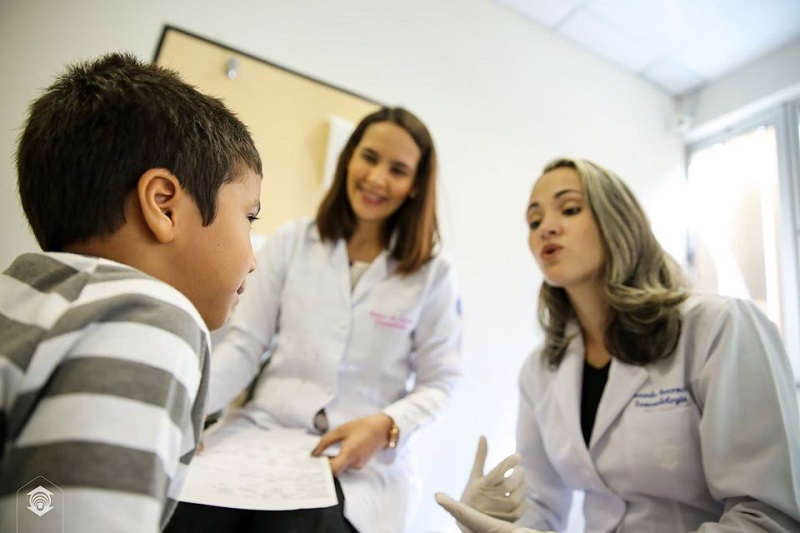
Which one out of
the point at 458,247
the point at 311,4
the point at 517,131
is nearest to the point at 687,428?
the point at 458,247

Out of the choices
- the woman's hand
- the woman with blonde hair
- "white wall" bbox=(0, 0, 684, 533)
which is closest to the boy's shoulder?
the woman's hand

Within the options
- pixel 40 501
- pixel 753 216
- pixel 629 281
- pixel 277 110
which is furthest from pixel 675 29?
pixel 40 501

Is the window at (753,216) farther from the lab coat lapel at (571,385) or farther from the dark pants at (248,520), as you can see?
the dark pants at (248,520)

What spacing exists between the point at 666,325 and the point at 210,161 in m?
0.79

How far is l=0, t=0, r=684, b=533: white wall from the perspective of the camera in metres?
1.08

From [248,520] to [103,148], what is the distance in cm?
51

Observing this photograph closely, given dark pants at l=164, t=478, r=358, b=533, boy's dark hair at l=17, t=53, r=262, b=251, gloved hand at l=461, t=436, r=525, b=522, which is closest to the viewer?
boy's dark hair at l=17, t=53, r=262, b=251

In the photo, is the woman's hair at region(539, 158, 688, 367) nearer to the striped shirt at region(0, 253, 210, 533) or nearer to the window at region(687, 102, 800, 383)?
the striped shirt at region(0, 253, 210, 533)

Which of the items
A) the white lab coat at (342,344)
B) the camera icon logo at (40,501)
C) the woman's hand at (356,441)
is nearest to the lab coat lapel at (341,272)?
the white lab coat at (342,344)

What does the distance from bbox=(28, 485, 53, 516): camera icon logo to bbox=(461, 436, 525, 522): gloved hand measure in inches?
24.3

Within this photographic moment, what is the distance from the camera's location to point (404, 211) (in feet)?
3.42

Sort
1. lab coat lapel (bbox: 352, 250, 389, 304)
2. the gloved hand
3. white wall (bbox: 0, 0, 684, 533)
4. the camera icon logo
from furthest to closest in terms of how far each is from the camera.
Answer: white wall (bbox: 0, 0, 684, 533)
lab coat lapel (bbox: 352, 250, 389, 304)
the gloved hand
the camera icon logo

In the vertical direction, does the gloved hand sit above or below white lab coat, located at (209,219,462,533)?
below

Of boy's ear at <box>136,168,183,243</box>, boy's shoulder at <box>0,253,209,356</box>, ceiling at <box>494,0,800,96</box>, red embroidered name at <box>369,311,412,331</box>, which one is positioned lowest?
boy's shoulder at <box>0,253,209,356</box>
